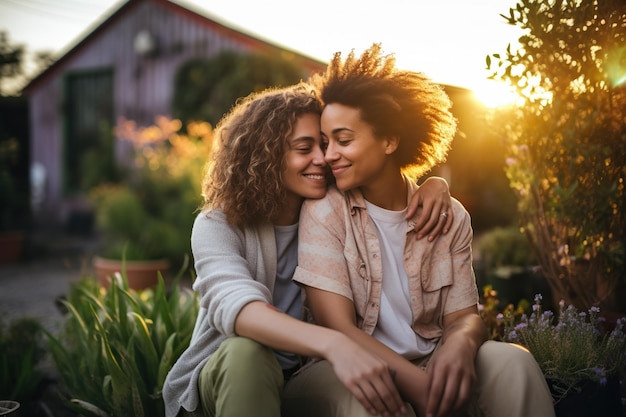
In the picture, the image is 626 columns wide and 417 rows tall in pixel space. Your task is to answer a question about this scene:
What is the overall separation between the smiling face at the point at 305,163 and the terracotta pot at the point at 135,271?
4291 mm

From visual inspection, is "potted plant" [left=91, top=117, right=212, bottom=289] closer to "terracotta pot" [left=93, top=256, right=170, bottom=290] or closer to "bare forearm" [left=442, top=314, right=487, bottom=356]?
"terracotta pot" [left=93, top=256, right=170, bottom=290]

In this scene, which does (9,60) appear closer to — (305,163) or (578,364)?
(305,163)

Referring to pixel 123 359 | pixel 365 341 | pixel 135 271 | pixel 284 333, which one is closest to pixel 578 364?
pixel 365 341

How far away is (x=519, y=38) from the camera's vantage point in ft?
9.26

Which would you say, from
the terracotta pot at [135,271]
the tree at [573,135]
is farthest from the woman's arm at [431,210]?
the terracotta pot at [135,271]

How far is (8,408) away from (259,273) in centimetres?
126

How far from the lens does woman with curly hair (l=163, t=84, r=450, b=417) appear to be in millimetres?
1912

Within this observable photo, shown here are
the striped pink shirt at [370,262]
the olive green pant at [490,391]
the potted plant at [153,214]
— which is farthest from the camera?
the potted plant at [153,214]

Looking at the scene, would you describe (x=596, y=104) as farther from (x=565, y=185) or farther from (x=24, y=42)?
(x=24, y=42)

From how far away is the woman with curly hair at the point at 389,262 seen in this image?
206 centimetres

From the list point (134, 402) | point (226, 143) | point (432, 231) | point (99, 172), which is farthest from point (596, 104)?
point (99, 172)

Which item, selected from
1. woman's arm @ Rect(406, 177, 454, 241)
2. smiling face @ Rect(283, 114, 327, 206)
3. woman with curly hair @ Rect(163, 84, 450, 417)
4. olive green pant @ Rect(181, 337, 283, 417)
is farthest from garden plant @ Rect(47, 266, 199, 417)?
woman's arm @ Rect(406, 177, 454, 241)

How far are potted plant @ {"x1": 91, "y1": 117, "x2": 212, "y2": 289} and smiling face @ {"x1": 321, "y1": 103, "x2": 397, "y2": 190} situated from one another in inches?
175

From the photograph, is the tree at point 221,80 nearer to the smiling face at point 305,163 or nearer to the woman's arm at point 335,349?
the smiling face at point 305,163
